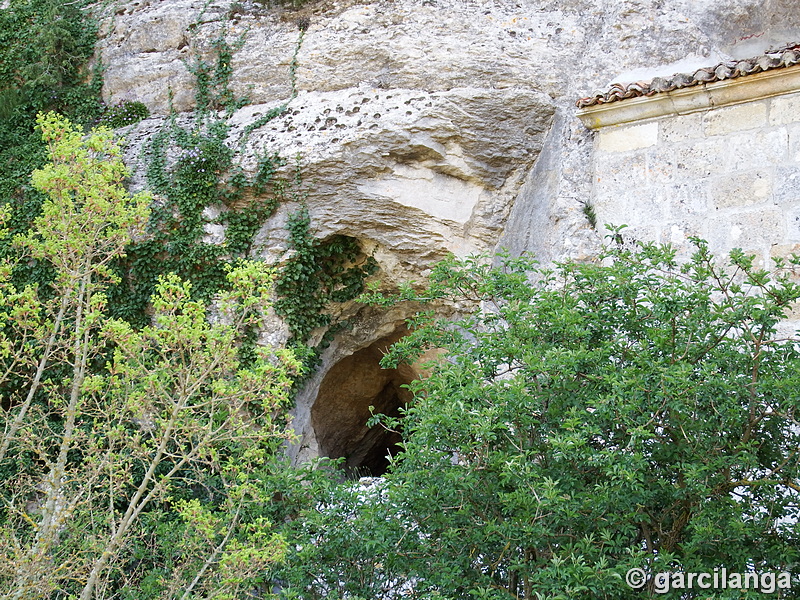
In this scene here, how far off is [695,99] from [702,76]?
205 mm

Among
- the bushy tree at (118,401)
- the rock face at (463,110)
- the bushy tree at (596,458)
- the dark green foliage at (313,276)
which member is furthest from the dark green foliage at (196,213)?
the bushy tree at (596,458)

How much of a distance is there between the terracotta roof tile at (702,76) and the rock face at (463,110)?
42 cm

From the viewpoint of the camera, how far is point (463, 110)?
336 inches

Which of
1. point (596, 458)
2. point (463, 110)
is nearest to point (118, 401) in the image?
point (596, 458)

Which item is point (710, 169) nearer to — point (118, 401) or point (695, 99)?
point (695, 99)

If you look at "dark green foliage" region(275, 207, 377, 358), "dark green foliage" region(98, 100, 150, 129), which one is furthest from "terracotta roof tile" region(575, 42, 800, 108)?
"dark green foliage" region(98, 100, 150, 129)

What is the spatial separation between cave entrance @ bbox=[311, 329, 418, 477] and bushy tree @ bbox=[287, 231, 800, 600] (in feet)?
13.8

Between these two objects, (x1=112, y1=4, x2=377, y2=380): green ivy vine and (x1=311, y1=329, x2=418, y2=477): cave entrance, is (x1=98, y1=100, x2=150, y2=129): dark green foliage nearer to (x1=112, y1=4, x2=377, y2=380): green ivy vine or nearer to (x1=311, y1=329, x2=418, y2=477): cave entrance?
(x1=112, y1=4, x2=377, y2=380): green ivy vine

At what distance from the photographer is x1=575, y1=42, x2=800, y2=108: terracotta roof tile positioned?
7.50m

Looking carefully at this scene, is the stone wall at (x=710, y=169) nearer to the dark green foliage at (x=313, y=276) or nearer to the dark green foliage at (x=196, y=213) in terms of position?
the dark green foliage at (x=313, y=276)

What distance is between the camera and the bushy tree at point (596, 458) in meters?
4.62

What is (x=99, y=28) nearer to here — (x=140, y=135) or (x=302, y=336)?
(x=140, y=135)

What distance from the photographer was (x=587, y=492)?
4.73m

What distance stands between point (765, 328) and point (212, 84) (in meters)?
6.28
